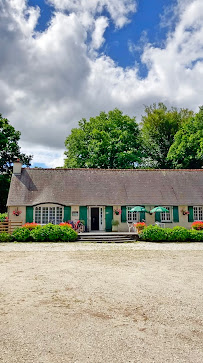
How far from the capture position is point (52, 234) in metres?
18.4

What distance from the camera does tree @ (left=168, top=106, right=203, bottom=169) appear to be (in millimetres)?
33031

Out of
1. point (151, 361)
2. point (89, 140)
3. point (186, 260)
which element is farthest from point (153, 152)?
point (151, 361)

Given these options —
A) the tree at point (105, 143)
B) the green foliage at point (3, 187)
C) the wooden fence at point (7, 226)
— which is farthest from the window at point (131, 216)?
the green foliage at point (3, 187)

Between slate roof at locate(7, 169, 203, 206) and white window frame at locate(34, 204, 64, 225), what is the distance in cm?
43

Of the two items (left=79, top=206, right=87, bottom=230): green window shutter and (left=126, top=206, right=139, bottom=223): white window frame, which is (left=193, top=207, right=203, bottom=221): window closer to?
(left=126, top=206, right=139, bottom=223): white window frame

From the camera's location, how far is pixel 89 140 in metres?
35.6

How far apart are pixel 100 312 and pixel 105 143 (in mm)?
28402

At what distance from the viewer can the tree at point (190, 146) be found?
33.0m

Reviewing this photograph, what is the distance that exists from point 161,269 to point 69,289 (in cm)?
411

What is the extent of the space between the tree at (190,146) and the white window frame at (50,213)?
710 inches

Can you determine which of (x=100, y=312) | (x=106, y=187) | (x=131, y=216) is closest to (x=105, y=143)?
(x=106, y=187)

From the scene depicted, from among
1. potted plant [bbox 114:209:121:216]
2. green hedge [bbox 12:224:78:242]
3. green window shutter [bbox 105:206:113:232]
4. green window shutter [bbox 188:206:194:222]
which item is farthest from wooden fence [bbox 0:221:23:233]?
green window shutter [bbox 188:206:194:222]

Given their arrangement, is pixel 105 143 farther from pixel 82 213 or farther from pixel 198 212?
pixel 198 212

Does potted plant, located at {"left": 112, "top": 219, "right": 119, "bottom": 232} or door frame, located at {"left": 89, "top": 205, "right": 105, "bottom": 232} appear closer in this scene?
potted plant, located at {"left": 112, "top": 219, "right": 119, "bottom": 232}
